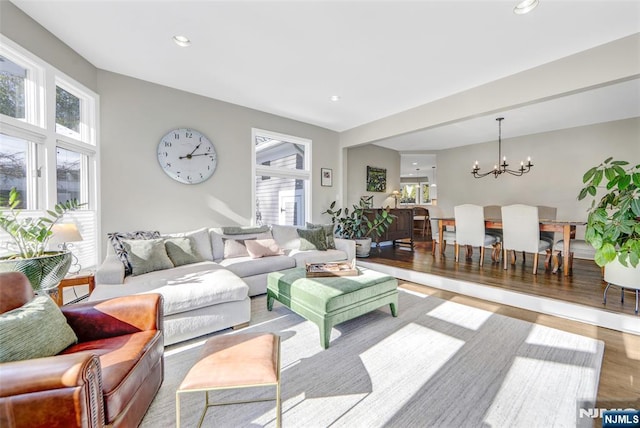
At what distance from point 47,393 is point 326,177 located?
5.00 metres

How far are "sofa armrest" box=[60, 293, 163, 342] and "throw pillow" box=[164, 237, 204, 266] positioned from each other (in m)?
1.41

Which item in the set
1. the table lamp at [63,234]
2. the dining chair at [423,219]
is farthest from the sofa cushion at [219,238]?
the dining chair at [423,219]

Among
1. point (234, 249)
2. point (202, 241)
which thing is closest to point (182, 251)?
point (202, 241)

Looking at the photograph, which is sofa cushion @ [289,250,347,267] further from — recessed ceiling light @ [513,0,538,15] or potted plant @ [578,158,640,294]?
recessed ceiling light @ [513,0,538,15]

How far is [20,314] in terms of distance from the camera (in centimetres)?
125

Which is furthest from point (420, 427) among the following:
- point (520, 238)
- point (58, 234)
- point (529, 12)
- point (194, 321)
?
point (520, 238)

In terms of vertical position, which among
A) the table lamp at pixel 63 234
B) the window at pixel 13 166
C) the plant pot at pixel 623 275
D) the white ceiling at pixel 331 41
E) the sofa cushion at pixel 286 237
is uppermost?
the white ceiling at pixel 331 41

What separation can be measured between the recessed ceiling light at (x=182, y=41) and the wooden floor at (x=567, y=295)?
3928 mm

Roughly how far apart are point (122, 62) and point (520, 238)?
587 cm

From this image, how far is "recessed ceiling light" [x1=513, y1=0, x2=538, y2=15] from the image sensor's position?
211 cm

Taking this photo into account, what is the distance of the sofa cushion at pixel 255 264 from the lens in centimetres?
325

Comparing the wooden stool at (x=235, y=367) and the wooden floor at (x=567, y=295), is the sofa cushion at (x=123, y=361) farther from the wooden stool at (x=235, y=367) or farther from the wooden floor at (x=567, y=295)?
the wooden floor at (x=567, y=295)

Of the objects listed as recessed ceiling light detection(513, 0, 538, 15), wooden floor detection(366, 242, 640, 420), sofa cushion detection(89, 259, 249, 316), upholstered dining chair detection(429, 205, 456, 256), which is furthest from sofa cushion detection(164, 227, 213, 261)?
upholstered dining chair detection(429, 205, 456, 256)

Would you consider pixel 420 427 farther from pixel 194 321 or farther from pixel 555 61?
pixel 555 61
